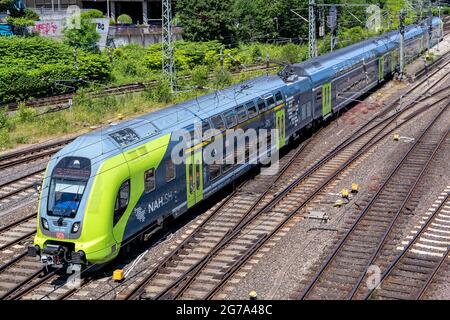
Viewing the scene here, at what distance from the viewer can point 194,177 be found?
18.8m

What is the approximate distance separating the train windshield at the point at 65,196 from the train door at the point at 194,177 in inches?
162

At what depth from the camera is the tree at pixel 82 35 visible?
49188 mm

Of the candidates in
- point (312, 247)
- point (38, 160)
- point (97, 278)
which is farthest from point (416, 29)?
point (97, 278)

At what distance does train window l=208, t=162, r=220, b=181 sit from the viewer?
1986 centimetres

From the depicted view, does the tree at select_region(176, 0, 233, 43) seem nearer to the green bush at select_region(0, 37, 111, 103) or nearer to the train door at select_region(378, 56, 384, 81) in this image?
the green bush at select_region(0, 37, 111, 103)

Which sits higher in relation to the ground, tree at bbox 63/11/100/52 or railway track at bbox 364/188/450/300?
tree at bbox 63/11/100/52

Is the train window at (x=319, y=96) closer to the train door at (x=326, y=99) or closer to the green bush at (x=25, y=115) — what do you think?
the train door at (x=326, y=99)

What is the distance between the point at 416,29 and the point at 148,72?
2123 cm

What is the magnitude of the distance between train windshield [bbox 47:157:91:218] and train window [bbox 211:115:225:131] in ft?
18.9

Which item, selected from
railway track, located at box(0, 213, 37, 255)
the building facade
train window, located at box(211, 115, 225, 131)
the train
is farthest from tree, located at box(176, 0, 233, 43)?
railway track, located at box(0, 213, 37, 255)

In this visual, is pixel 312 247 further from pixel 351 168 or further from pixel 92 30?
pixel 92 30

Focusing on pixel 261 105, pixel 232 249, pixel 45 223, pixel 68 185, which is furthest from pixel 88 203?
pixel 261 105

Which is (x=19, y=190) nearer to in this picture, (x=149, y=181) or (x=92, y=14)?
Result: (x=149, y=181)

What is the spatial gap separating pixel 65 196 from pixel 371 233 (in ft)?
27.6
